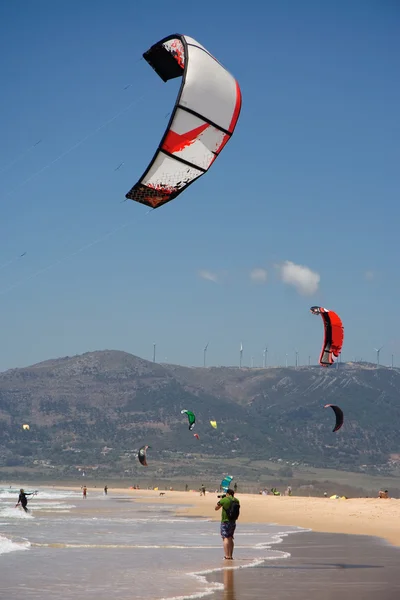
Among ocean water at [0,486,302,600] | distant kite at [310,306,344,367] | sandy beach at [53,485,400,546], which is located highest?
distant kite at [310,306,344,367]

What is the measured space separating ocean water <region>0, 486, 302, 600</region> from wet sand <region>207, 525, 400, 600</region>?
17.8 inches

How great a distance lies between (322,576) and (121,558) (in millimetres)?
4841

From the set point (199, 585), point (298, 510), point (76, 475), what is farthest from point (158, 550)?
point (76, 475)

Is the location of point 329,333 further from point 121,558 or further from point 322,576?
point 322,576

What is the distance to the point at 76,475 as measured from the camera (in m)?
182

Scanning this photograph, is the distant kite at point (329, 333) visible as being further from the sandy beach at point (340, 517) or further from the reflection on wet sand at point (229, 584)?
the reflection on wet sand at point (229, 584)

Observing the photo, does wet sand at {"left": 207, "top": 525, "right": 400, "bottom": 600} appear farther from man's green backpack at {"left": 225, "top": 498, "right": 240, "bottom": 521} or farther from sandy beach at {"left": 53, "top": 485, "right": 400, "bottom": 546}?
sandy beach at {"left": 53, "top": 485, "right": 400, "bottom": 546}

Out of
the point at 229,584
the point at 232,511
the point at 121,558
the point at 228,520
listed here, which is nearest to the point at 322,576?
the point at 229,584

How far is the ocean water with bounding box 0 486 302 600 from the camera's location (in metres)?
15.0

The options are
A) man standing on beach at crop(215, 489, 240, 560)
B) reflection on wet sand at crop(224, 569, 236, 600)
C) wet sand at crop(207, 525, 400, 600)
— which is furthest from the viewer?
man standing on beach at crop(215, 489, 240, 560)

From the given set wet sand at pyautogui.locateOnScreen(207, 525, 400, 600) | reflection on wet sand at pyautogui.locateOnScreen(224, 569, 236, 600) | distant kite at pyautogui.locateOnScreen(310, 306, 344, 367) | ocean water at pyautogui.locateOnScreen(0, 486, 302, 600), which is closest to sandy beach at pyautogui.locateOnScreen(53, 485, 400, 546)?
ocean water at pyautogui.locateOnScreen(0, 486, 302, 600)

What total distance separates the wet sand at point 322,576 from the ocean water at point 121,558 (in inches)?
17.8

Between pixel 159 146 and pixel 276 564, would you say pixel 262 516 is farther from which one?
pixel 159 146

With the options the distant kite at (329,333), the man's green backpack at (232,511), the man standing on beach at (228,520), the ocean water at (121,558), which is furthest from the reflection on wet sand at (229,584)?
the distant kite at (329,333)
